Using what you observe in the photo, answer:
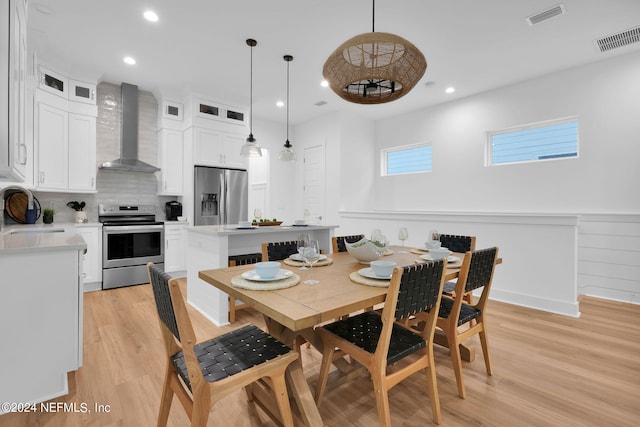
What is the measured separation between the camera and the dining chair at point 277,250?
2.23 meters

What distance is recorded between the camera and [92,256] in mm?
3834

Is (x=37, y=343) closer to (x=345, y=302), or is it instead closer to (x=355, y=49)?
(x=345, y=302)

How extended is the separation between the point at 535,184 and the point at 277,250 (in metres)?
3.80

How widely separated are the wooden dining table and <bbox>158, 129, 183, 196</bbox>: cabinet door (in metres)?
3.56

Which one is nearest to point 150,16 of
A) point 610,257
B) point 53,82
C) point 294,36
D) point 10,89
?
point 294,36

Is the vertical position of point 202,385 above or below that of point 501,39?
below

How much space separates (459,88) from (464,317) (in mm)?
3761

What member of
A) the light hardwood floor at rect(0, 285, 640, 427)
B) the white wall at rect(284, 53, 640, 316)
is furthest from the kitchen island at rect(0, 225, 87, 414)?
the white wall at rect(284, 53, 640, 316)

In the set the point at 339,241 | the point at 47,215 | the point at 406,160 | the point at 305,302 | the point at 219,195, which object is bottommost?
the point at 305,302

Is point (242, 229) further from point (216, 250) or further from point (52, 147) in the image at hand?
point (52, 147)

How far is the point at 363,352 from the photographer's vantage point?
1.39 metres

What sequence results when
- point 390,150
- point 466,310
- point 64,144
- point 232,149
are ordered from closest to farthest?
1. point 466,310
2. point 64,144
3. point 232,149
4. point 390,150

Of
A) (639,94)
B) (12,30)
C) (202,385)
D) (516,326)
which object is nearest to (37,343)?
(202,385)

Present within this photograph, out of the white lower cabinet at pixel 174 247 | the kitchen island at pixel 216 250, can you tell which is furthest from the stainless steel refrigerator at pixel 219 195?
the kitchen island at pixel 216 250
